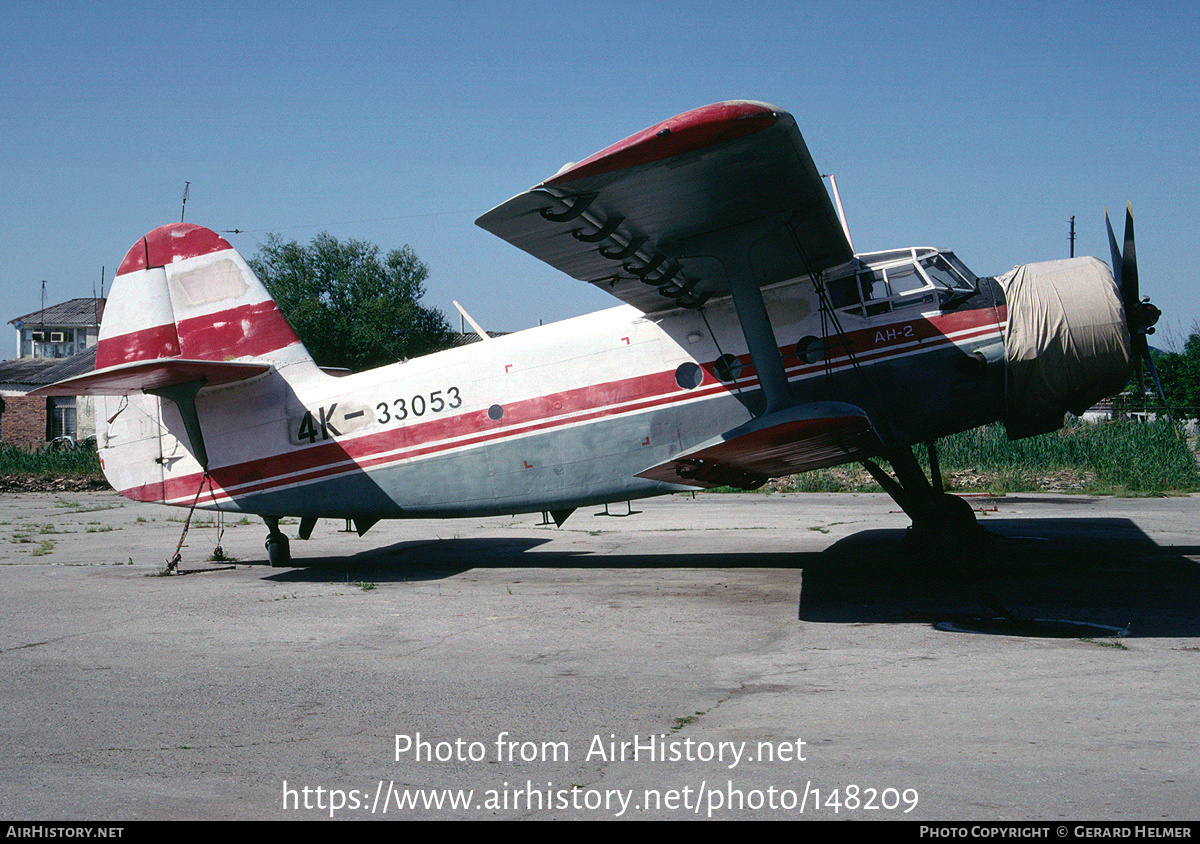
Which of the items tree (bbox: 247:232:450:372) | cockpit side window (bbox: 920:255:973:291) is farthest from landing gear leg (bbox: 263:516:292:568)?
tree (bbox: 247:232:450:372)

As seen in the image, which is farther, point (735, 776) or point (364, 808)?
point (735, 776)

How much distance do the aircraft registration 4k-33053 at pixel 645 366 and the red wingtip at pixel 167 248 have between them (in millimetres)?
38

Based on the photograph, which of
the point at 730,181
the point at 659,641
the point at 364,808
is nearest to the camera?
the point at 364,808

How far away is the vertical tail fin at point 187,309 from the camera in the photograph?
11297mm

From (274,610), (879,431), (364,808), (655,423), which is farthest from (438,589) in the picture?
(364,808)

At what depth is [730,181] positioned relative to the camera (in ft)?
23.3

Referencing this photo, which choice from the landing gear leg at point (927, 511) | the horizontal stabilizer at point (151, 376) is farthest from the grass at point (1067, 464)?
the horizontal stabilizer at point (151, 376)

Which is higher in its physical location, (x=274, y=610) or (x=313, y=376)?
(x=313, y=376)

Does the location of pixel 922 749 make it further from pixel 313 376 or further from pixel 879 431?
pixel 313 376

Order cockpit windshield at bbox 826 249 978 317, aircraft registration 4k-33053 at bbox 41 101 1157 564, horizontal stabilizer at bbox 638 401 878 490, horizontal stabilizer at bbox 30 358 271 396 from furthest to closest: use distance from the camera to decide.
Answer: horizontal stabilizer at bbox 30 358 271 396 < cockpit windshield at bbox 826 249 978 317 < aircraft registration 4k-33053 at bbox 41 101 1157 564 < horizontal stabilizer at bbox 638 401 878 490

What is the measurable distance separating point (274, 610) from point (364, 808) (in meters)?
5.27

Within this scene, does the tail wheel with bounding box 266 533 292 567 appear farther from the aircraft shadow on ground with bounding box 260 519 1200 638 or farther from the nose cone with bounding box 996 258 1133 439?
the nose cone with bounding box 996 258 1133 439

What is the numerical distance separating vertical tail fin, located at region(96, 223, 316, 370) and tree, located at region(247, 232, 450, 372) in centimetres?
6429

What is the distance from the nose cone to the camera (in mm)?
8289
